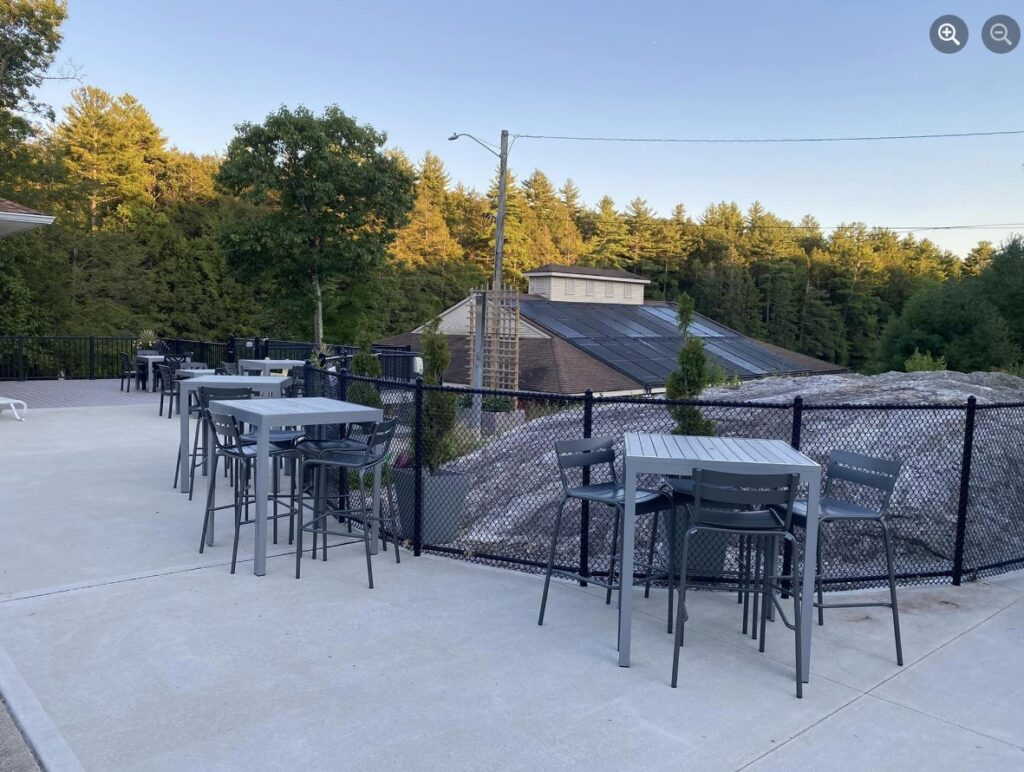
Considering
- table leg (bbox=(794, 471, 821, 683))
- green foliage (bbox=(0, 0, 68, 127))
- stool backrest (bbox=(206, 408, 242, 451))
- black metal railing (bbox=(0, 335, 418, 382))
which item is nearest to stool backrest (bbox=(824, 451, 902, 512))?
table leg (bbox=(794, 471, 821, 683))

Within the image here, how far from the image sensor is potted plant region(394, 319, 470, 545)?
5.48 m

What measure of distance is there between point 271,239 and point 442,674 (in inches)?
846

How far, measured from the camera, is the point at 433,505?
549 centimetres

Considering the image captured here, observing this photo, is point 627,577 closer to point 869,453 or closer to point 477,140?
point 869,453

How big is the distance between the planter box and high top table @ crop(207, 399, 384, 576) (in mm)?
331

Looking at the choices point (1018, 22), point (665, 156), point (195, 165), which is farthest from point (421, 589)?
point (665, 156)

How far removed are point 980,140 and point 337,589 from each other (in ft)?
111

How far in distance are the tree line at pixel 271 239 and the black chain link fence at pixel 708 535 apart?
10.7 ft

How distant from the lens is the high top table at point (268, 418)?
482 cm

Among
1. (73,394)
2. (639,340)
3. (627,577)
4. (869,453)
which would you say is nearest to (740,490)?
(627,577)

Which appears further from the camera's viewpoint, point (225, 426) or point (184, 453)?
point (184, 453)

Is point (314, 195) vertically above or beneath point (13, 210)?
above

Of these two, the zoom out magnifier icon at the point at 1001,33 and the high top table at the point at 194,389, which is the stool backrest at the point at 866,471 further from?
the zoom out magnifier icon at the point at 1001,33

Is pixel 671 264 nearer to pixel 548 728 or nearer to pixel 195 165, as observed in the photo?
pixel 195 165
